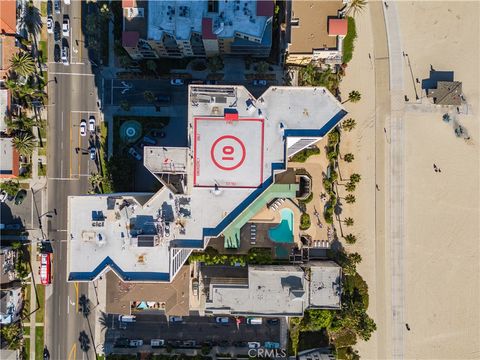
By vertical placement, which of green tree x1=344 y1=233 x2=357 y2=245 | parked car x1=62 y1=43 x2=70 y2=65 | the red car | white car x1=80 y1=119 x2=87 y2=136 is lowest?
the red car

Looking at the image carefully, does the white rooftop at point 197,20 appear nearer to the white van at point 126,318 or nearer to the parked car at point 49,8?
the parked car at point 49,8

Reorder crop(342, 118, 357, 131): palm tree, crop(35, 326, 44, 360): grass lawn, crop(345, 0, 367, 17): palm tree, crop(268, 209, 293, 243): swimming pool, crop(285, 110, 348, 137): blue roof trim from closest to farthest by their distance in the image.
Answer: crop(285, 110, 348, 137): blue roof trim < crop(342, 118, 357, 131): palm tree < crop(345, 0, 367, 17): palm tree < crop(268, 209, 293, 243): swimming pool < crop(35, 326, 44, 360): grass lawn

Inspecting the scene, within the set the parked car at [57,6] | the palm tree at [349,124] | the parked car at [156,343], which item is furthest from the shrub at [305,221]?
the parked car at [57,6]

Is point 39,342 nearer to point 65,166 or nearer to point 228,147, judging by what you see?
point 65,166

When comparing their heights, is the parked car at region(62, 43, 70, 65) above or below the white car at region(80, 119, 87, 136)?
above

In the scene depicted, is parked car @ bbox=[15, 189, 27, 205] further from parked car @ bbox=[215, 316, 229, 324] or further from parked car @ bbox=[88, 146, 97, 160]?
parked car @ bbox=[215, 316, 229, 324]

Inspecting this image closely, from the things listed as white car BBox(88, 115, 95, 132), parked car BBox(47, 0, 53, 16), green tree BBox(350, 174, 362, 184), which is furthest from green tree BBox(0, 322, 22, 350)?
green tree BBox(350, 174, 362, 184)

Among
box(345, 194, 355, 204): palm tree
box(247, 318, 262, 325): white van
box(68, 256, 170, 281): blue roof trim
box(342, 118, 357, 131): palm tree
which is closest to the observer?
box(68, 256, 170, 281): blue roof trim

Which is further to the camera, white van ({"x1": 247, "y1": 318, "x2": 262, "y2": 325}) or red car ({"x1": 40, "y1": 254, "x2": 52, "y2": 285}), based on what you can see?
white van ({"x1": 247, "y1": 318, "x2": 262, "y2": 325})
